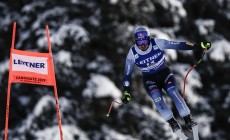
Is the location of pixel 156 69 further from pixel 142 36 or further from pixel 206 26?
pixel 206 26

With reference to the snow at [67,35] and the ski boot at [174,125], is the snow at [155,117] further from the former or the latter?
the ski boot at [174,125]

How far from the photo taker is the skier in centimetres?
809

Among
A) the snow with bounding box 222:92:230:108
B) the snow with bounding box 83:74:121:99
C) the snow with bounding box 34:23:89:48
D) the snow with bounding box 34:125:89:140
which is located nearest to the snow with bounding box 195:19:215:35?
the snow with bounding box 222:92:230:108

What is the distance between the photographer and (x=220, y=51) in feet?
52.9

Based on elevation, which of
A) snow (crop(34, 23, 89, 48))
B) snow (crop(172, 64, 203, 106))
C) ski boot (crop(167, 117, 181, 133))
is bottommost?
ski boot (crop(167, 117, 181, 133))

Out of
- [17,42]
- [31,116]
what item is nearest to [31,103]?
[31,116]

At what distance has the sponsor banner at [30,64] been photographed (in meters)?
8.91

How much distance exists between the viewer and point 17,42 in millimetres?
17359

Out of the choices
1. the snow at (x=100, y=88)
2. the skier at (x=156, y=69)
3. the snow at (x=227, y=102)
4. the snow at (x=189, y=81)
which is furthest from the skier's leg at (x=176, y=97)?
the snow at (x=227, y=102)

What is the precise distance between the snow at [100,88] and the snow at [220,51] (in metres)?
2.91

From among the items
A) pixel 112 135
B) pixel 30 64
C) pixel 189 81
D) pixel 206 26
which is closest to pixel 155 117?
pixel 112 135

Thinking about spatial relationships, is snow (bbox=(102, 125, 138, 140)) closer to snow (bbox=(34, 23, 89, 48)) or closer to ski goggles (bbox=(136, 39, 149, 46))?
snow (bbox=(34, 23, 89, 48))

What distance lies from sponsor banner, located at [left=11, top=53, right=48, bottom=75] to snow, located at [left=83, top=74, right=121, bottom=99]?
650 centimetres

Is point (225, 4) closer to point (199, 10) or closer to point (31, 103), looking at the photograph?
point (199, 10)
